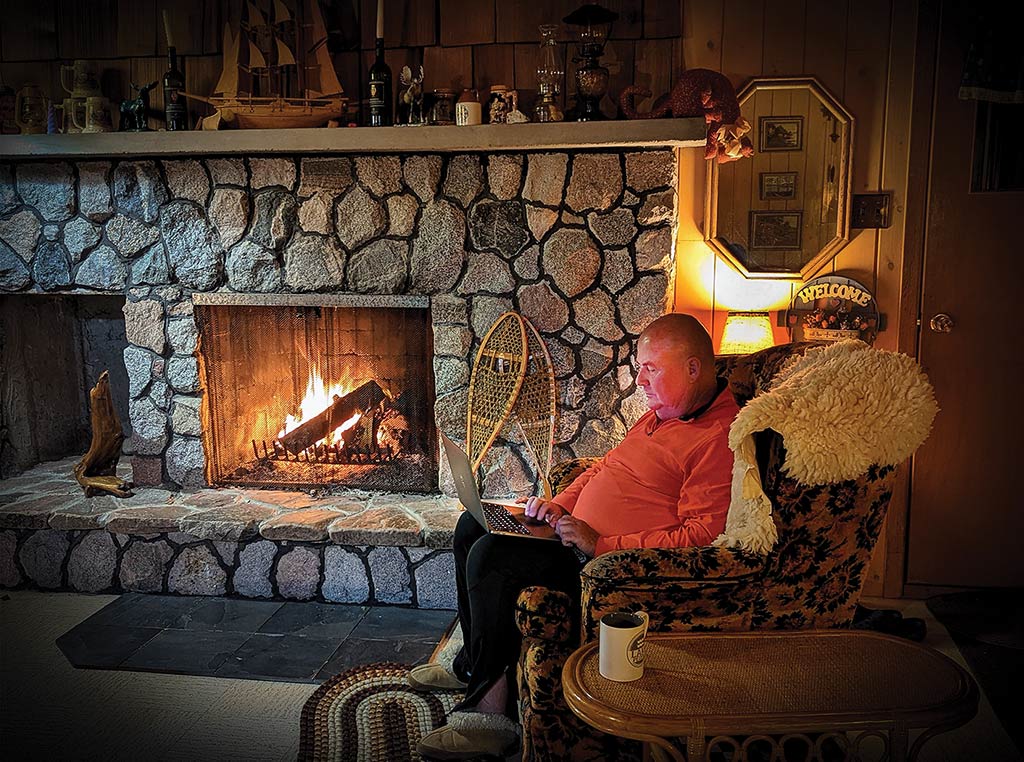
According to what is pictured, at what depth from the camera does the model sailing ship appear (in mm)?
3043

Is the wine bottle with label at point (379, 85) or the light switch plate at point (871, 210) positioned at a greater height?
the wine bottle with label at point (379, 85)

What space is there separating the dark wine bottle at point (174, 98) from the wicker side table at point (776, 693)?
242 cm

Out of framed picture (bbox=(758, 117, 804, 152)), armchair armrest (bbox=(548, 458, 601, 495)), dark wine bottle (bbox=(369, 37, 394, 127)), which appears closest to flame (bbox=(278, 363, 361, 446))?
dark wine bottle (bbox=(369, 37, 394, 127))

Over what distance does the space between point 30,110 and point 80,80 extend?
9.7 inches

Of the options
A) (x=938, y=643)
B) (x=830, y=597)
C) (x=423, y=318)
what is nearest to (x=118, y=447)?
(x=423, y=318)

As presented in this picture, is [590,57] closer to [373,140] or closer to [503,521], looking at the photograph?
[373,140]

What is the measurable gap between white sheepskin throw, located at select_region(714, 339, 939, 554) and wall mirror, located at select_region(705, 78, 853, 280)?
126 cm

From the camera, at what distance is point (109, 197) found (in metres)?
3.29

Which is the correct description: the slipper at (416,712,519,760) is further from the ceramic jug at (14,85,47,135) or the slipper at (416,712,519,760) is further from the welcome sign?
the ceramic jug at (14,85,47,135)

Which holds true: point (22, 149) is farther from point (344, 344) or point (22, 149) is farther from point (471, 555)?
point (471, 555)

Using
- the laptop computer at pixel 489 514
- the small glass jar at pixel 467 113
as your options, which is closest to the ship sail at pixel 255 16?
the small glass jar at pixel 467 113

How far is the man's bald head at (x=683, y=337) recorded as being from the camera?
2.16 meters

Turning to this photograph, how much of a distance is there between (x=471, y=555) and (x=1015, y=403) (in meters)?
2.08

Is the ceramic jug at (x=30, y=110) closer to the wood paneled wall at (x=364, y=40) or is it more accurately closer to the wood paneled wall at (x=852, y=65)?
the wood paneled wall at (x=364, y=40)
